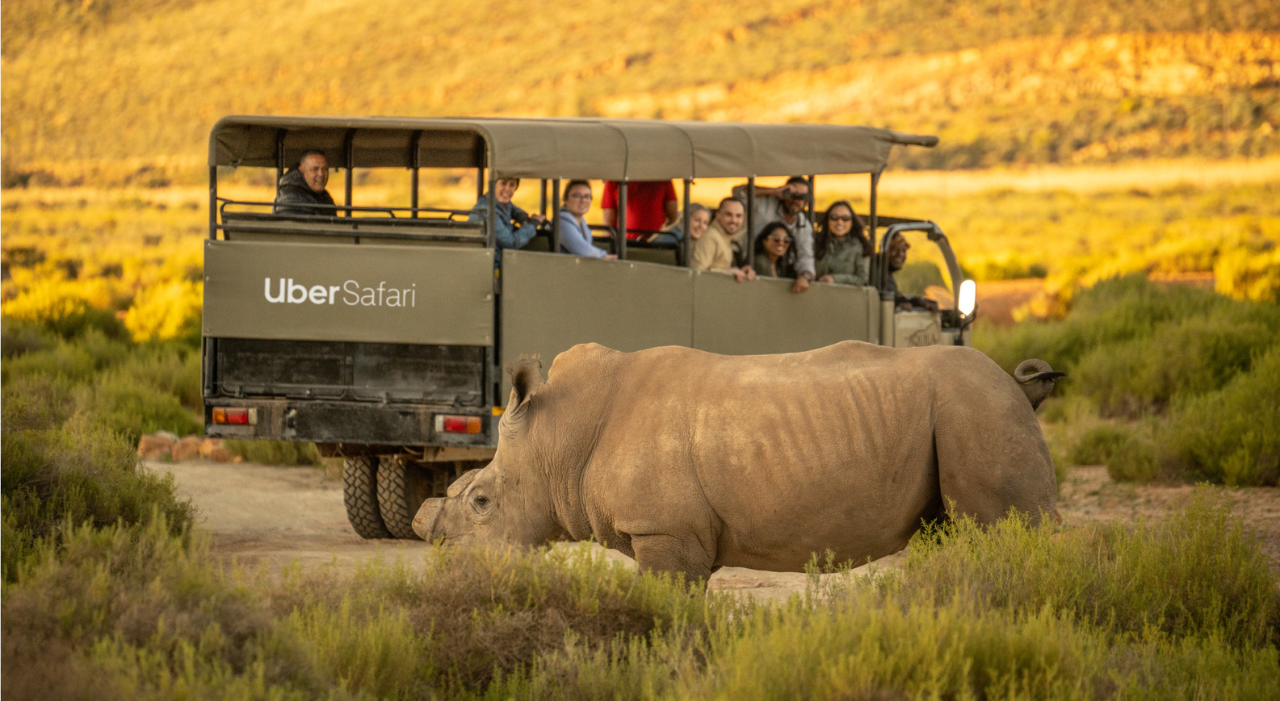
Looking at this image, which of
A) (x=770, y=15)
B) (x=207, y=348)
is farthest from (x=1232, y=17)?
(x=207, y=348)

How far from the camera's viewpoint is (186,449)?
45.1 ft

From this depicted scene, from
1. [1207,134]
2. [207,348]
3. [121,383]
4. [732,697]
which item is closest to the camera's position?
[732,697]

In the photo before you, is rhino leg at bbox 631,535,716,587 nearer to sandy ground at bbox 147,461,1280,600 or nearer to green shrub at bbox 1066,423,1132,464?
sandy ground at bbox 147,461,1280,600

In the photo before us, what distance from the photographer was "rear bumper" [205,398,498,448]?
832cm

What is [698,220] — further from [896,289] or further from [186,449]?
[186,449]

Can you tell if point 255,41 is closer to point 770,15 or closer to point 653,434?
point 770,15

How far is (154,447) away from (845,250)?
7568 millimetres

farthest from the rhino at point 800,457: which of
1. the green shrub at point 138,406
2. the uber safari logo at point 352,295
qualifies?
the green shrub at point 138,406

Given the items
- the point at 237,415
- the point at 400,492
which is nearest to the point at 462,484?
the point at 237,415

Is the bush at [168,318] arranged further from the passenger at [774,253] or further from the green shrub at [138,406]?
the passenger at [774,253]

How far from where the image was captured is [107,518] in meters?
7.18

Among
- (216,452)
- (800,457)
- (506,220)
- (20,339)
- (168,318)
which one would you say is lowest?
(216,452)

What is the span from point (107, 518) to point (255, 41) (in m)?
69.1

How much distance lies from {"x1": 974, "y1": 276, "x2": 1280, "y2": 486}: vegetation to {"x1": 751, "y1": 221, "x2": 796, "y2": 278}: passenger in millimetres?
4233
